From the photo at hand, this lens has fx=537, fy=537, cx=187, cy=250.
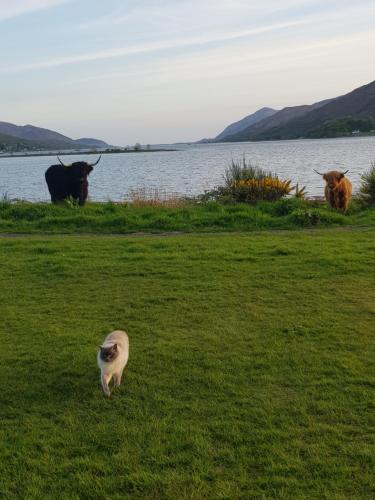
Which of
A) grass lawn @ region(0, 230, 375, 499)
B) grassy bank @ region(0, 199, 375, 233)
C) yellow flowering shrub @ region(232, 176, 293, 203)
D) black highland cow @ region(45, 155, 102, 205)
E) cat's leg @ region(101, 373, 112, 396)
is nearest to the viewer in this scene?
grass lawn @ region(0, 230, 375, 499)

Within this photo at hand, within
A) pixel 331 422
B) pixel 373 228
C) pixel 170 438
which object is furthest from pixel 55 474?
pixel 373 228

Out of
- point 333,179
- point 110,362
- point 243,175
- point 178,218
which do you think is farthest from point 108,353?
point 243,175

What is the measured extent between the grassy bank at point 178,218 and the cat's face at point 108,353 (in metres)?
8.95

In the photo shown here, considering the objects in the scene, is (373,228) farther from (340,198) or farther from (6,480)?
(6,480)

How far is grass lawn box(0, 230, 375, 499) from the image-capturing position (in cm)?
370

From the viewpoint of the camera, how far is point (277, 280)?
837 cm

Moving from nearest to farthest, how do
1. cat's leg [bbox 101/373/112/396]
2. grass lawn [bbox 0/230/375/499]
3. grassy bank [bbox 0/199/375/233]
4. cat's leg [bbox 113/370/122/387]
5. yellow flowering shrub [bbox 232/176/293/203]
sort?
grass lawn [bbox 0/230/375/499] < cat's leg [bbox 101/373/112/396] < cat's leg [bbox 113/370/122/387] < grassy bank [bbox 0/199/375/233] < yellow flowering shrub [bbox 232/176/293/203]

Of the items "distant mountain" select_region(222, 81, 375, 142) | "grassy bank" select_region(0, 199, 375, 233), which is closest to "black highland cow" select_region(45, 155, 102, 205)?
"grassy bank" select_region(0, 199, 375, 233)

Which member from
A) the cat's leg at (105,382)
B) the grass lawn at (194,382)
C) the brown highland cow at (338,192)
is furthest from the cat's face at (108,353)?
the brown highland cow at (338,192)

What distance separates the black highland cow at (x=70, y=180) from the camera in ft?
61.5

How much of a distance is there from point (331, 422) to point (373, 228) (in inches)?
373

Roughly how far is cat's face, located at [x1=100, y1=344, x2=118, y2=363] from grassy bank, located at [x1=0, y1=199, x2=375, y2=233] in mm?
8954

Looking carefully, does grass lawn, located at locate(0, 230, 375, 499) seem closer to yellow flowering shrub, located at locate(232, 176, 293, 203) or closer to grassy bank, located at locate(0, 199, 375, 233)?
grassy bank, located at locate(0, 199, 375, 233)

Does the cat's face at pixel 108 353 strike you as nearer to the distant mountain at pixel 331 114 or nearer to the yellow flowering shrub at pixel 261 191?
the yellow flowering shrub at pixel 261 191
